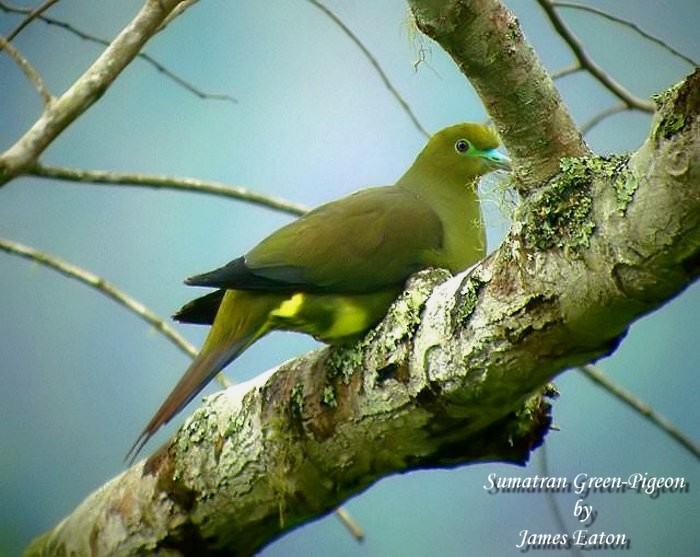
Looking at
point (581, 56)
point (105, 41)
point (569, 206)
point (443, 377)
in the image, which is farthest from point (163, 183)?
point (569, 206)

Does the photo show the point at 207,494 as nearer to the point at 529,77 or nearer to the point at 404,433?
the point at 404,433

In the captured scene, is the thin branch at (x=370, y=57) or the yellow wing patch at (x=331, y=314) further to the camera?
the thin branch at (x=370, y=57)

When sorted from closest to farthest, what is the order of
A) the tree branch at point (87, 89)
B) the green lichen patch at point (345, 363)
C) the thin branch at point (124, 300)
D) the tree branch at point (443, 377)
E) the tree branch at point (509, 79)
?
the tree branch at point (443, 377) < the tree branch at point (509, 79) < the green lichen patch at point (345, 363) < the tree branch at point (87, 89) < the thin branch at point (124, 300)

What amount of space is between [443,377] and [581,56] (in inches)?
39.9

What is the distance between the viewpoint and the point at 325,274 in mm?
1735

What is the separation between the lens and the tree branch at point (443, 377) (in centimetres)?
103

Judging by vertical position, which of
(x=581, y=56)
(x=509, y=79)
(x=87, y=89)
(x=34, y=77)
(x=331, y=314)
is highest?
(x=581, y=56)

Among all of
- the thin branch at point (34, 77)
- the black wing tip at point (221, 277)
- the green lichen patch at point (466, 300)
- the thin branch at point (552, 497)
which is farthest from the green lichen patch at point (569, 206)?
the thin branch at point (552, 497)

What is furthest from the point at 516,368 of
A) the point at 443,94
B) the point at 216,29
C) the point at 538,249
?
the point at 216,29

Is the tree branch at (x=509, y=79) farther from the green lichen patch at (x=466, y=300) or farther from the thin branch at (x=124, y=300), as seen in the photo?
the thin branch at (x=124, y=300)

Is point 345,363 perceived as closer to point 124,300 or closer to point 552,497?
point 124,300

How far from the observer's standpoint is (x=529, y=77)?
1.26 meters

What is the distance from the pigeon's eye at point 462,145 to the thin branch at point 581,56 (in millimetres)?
301

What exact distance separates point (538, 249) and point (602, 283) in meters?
0.10
